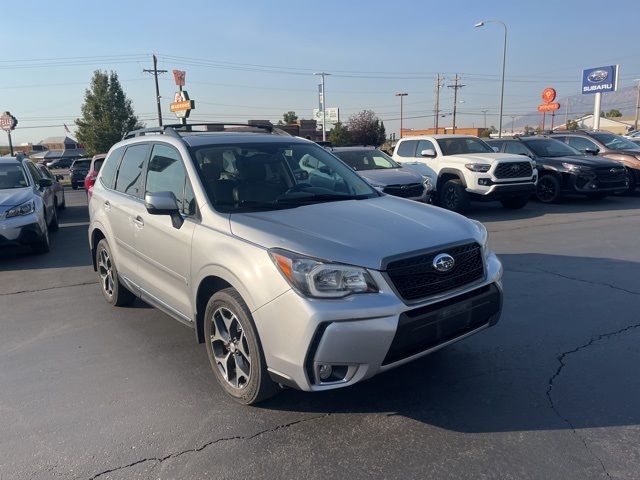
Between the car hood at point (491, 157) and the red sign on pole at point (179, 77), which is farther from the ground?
the red sign on pole at point (179, 77)

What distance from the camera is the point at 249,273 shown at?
310 cm

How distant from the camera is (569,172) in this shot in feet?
41.5

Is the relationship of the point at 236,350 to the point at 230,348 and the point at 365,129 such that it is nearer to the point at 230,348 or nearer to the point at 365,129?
the point at 230,348

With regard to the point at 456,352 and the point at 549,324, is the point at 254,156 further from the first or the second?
the point at 549,324

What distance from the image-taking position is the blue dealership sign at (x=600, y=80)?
34.6m

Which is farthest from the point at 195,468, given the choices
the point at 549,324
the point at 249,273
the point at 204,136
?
the point at 549,324

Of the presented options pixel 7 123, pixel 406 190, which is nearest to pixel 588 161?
pixel 406 190

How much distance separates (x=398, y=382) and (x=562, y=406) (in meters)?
1.08

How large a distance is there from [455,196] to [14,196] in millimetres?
8953

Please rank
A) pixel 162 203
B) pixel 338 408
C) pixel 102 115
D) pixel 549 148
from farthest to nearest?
1. pixel 102 115
2. pixel 549 148
3. pixel 162 203
4. pixel 338 408

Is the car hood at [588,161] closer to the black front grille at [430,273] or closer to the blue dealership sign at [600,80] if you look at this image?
the black front grille at [430,273]

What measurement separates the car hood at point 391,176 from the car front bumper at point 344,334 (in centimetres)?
744

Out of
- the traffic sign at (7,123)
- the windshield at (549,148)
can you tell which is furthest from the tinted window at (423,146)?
the traffic sign at (7,123)

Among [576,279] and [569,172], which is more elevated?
[569,172]
